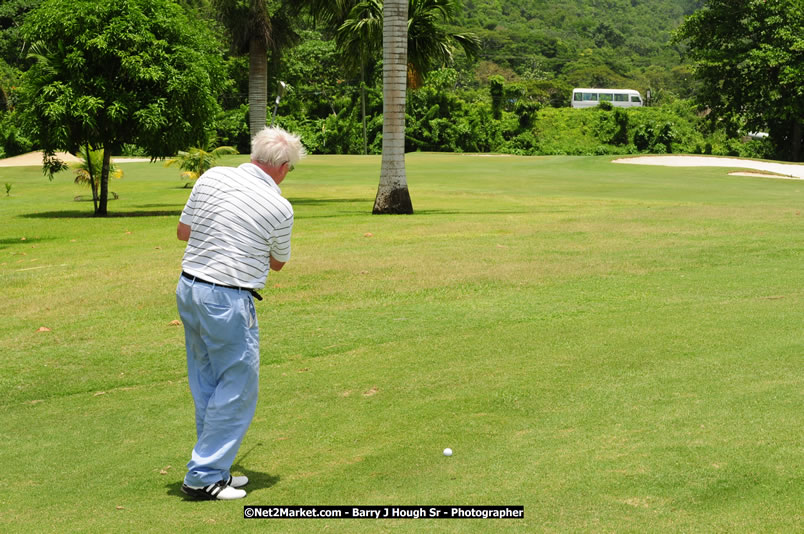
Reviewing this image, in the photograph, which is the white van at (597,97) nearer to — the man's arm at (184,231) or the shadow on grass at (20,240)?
the shadow on grass at (20,240)

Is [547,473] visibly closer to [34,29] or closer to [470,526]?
[470,526]

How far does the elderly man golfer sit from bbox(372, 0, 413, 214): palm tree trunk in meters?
17.0

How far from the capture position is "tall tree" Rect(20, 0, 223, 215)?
23188 millimetres

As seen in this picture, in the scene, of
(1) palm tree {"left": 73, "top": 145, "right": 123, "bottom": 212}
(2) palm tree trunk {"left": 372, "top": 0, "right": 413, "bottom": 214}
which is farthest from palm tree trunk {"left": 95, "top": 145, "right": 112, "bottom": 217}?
(2) palm tree trunk {"left": 372, "top": 0, "right": 413, "bottom": 214}

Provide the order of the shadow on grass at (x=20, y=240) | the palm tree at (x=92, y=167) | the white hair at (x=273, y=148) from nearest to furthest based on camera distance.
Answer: the white hair at (x=273, y=148), the shadow on grass at (x=20, y=240), the palm tree at (x=92, y=167)

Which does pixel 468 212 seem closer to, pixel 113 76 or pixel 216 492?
pixel 113 76

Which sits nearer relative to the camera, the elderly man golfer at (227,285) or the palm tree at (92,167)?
the elderly man golfer at (227,285)

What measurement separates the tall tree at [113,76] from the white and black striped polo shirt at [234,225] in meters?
18.7

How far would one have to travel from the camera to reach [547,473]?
5.44m

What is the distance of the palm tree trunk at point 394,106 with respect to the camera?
22.4 metres

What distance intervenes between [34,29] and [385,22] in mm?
9053

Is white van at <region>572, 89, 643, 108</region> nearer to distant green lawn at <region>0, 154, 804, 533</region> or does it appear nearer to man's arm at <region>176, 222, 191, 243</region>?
distant green lawn at <region>0, 154, 804, 533</region>

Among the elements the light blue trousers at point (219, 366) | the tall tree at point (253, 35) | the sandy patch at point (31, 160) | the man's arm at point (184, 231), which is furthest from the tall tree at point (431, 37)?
the sandy patch at point (31, 160)

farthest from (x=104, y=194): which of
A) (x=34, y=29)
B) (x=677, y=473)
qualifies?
(x=677, y=473)
